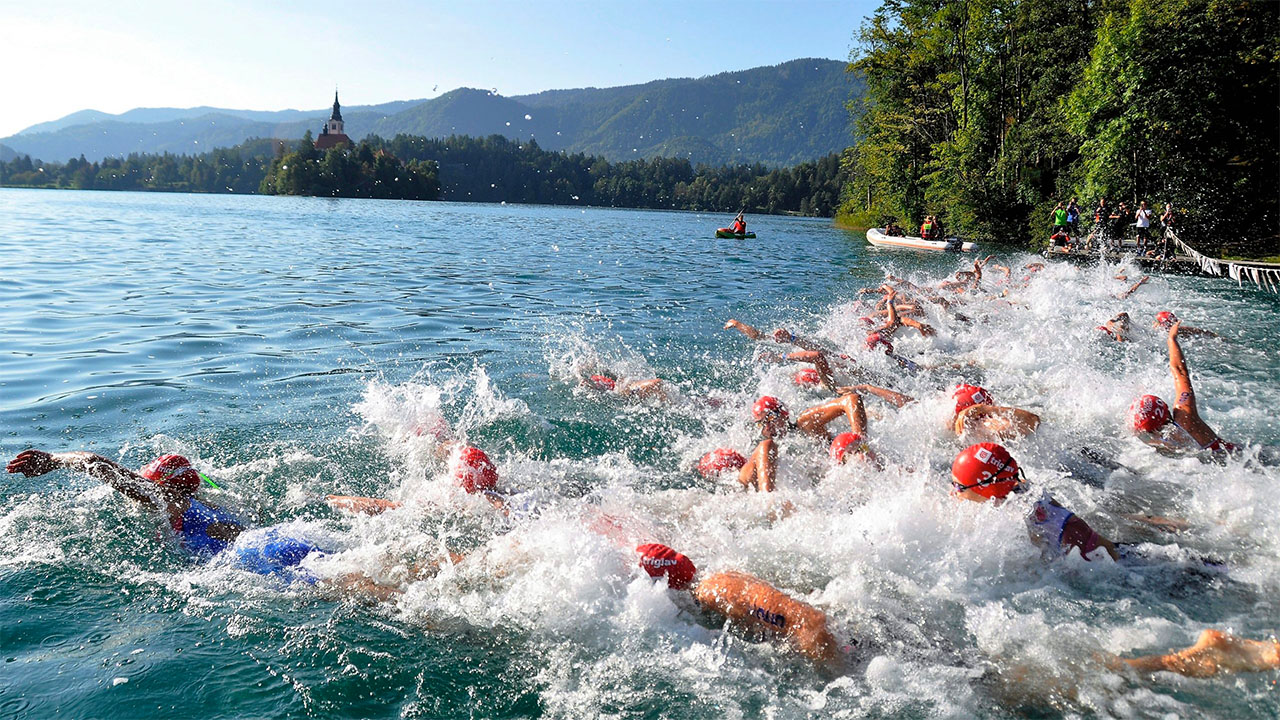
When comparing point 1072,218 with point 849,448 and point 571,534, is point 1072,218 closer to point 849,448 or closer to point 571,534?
point 849,448

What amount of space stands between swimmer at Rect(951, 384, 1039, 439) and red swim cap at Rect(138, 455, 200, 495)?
721cm

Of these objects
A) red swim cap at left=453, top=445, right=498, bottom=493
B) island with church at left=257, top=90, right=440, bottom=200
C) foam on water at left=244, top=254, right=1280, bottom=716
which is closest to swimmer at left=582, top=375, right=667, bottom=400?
foam on water at left=244, top=254, right=1280, bottom=716

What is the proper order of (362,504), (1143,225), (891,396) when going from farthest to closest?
(1143,225) < (891,396) < (362,504)

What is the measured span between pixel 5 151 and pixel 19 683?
810ft

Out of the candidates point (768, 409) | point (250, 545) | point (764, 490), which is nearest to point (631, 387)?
point (768, 409)

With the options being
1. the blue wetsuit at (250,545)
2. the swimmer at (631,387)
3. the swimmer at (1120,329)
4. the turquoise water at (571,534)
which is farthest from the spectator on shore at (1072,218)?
the blue wetsuit at (250,545)

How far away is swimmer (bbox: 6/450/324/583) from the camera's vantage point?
5137 millimetres

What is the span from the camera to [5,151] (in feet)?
600

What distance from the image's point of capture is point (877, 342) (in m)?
11.0

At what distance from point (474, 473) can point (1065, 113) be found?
36.8 meters

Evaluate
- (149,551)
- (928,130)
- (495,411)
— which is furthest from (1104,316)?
(928,130)

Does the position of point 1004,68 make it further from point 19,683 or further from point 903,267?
point 19,683

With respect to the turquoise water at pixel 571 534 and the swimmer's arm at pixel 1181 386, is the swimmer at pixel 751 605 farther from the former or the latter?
the swimmer's arm at pixel 1181 386

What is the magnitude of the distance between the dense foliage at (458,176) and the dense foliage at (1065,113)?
217 feet
